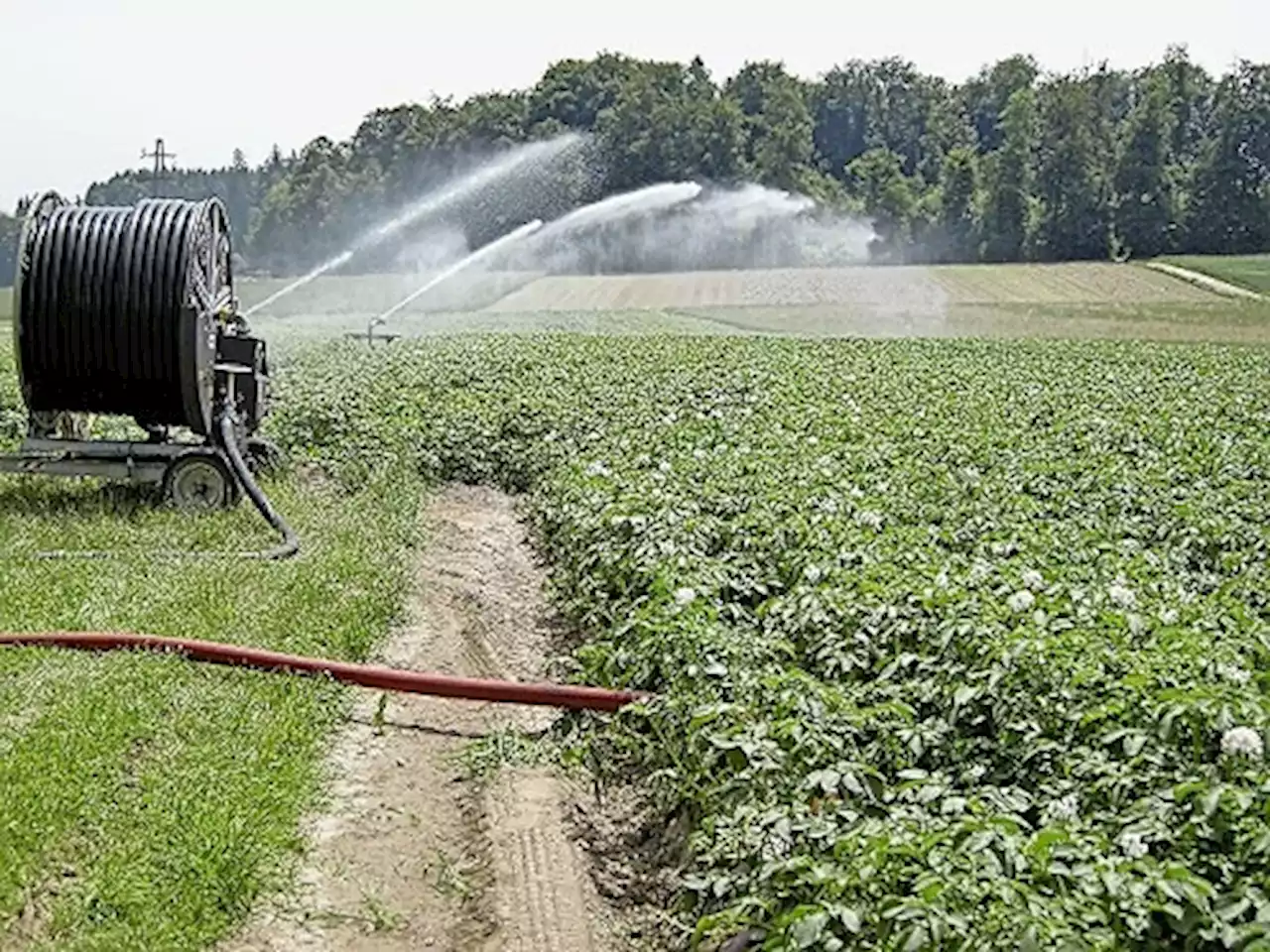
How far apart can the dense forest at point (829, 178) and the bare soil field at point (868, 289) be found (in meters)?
13.0

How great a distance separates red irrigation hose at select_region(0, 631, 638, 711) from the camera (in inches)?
267

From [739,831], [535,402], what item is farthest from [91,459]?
[739,831]

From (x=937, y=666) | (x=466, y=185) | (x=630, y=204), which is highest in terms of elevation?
(x=466, y=185)

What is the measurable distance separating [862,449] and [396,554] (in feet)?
10.6

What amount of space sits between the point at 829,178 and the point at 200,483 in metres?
74.8

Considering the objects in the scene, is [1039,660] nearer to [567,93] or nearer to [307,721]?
[307,721]

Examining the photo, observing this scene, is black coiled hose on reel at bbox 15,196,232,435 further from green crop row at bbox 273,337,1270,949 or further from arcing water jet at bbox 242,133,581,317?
arcing water jet at bbox 242,133,581,317

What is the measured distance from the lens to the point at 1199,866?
3600 millimetres

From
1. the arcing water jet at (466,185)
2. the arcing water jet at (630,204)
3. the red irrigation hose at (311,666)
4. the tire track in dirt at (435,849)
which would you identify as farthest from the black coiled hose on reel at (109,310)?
the arcing water jet at (466,185)

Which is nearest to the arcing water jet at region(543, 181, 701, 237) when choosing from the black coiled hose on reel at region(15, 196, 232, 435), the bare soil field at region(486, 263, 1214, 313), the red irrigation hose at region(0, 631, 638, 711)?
the bare soil field at region(486, 263, 1214, 313)

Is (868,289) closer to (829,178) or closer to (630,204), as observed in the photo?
(630,204)

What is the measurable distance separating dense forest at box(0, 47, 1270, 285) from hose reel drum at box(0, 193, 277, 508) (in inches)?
2061

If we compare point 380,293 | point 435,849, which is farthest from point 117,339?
point 380,293

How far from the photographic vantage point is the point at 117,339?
36.6 feet
